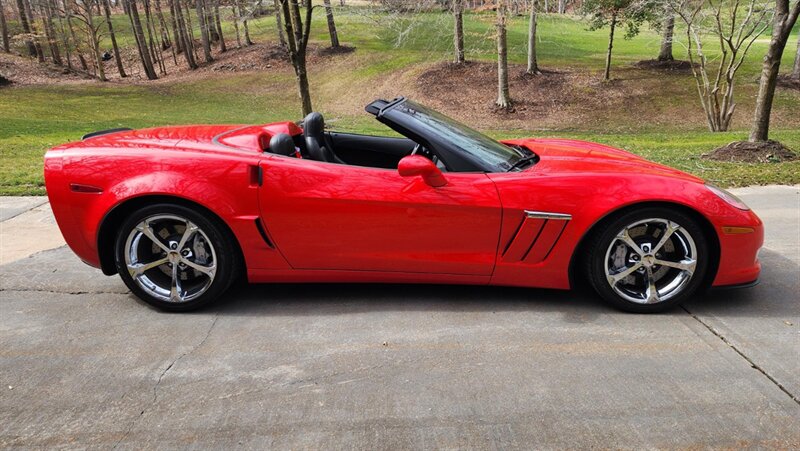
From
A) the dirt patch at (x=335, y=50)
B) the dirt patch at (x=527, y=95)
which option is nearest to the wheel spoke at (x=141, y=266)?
the dirt patch at (x=527, y=95)

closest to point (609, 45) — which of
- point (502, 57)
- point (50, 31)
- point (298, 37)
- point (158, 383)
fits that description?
point (502, 57)

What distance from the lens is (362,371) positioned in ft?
8.77

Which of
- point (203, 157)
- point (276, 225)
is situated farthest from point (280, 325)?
point (203, 157)

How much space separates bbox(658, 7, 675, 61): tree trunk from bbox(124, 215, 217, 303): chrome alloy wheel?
1759 centimetres

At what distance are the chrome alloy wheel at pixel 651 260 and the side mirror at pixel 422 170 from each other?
105 cm

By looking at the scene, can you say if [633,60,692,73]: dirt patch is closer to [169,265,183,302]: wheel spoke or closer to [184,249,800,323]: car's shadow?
[184,249,800,323]: car's shadow

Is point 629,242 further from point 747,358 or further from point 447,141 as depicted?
point 447,141

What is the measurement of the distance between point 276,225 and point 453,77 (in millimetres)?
25119

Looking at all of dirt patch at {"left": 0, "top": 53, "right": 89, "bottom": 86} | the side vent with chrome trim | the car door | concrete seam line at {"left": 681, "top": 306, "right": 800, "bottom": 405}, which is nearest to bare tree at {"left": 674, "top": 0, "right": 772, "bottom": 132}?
concrete seam line at {"left": 681, "top": 306, "right": 800, "bottom": 405}

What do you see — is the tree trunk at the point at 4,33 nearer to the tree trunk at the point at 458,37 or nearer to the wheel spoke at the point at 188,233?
the tree trunk at the point at 458,37

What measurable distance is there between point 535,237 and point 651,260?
67 cm

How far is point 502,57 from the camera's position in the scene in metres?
21.7

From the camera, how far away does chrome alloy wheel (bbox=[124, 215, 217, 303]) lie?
3250 millimetres

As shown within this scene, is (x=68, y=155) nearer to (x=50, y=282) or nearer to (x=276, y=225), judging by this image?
(x=50, y=282)
